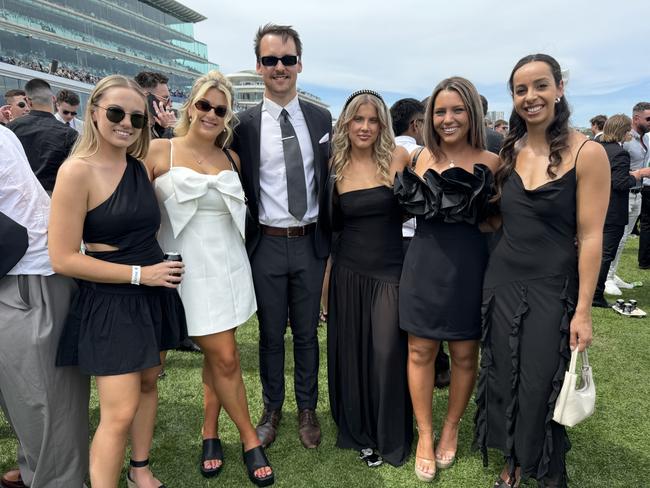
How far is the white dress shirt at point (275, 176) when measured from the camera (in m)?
3.03

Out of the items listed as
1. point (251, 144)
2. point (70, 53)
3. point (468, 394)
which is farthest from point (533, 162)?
point (70, 53)

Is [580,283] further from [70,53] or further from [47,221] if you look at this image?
[70,53]

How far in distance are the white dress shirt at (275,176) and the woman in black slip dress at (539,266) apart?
4.12 ft

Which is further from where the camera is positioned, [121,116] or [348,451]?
[348,451]

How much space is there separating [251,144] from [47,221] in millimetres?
1314

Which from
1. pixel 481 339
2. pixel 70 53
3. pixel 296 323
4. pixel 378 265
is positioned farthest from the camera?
pixel 70 53

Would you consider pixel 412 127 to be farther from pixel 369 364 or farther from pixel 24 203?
pixel 24 203

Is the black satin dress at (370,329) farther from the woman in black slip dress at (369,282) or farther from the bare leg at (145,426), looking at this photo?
the bare leg at (145,426)

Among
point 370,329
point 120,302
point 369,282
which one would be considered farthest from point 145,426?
point 369,282

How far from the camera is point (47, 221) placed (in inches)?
87.7

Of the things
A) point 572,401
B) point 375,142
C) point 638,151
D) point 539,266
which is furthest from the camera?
point 638,151

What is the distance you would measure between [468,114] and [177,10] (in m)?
81.7

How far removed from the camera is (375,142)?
2.99 m

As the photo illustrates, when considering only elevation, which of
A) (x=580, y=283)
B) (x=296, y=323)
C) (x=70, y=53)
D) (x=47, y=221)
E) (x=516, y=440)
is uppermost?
(x=70, y=53)
